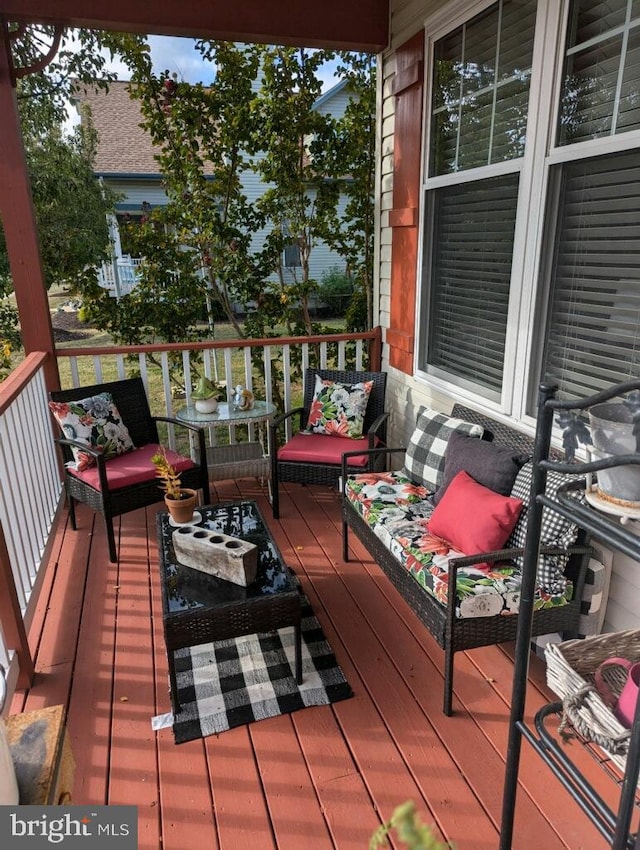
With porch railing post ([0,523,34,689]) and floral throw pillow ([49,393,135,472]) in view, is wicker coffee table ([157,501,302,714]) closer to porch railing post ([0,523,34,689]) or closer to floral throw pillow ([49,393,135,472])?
porch railing post ([0,523,34,689])

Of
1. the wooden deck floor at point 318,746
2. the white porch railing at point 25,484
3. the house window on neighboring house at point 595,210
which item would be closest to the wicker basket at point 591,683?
the wooden deck floor at point 318,746

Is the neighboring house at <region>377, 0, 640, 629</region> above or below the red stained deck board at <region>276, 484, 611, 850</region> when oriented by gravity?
above

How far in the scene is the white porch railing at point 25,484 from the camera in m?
2.46

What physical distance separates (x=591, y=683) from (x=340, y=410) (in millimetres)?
2630

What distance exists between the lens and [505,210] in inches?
112

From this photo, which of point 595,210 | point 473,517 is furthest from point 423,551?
point 595,210

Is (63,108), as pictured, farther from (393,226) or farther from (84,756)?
(84,756)

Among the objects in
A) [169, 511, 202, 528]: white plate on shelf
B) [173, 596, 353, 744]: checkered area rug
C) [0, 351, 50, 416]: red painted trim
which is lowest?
[173, 596, 353, 744]: checkered area rug

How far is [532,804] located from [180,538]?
1.55 meters

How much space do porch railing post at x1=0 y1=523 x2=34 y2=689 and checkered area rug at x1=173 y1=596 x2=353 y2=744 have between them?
23.5 inches

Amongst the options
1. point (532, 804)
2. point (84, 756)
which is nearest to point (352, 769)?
point (532, 804)

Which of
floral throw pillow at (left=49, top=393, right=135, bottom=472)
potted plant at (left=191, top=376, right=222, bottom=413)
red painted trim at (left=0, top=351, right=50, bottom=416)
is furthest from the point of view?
potted plant at (left=191, top=376, right=222, bottom=413)

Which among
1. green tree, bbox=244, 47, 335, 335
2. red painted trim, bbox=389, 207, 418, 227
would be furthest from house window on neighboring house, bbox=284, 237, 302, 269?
red painted trim, bbox=389, 207, 418, 227

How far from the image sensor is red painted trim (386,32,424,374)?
3465mm
